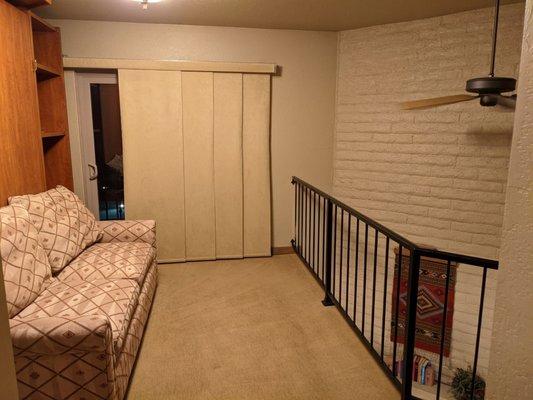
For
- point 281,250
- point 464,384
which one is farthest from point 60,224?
Answer: point 464,384

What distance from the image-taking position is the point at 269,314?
9.27 ft

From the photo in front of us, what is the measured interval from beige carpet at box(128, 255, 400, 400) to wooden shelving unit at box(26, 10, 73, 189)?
136 centimetres

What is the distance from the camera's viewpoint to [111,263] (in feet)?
8.65

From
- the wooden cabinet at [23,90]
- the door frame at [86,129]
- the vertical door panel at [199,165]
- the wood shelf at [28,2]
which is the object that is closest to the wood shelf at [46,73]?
the wooden cabinet at [23,90]

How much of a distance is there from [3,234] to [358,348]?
2041mm

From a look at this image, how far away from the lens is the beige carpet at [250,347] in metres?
2.04

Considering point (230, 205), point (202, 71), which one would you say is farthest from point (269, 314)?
point (202, 71)

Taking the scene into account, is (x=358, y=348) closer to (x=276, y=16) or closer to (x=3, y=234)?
(x=3, y=234)

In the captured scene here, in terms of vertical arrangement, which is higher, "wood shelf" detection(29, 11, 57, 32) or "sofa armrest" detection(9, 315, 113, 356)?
"wood shelf" detection(29, 11, 57, 32)

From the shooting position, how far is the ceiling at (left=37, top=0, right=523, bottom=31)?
3031 mm

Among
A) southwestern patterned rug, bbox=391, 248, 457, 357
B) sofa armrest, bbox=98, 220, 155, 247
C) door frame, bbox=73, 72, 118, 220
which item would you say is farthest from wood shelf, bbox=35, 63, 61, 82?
southwestern patterned rug, bbox=391, 248, 457, 357

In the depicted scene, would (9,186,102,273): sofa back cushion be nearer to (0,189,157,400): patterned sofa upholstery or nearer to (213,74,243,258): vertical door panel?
(0,189,157,400): patterned sofa upholstery

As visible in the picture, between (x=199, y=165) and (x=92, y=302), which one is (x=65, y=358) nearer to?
(x=92, y=302)

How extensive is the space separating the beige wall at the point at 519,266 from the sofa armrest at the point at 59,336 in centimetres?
144
